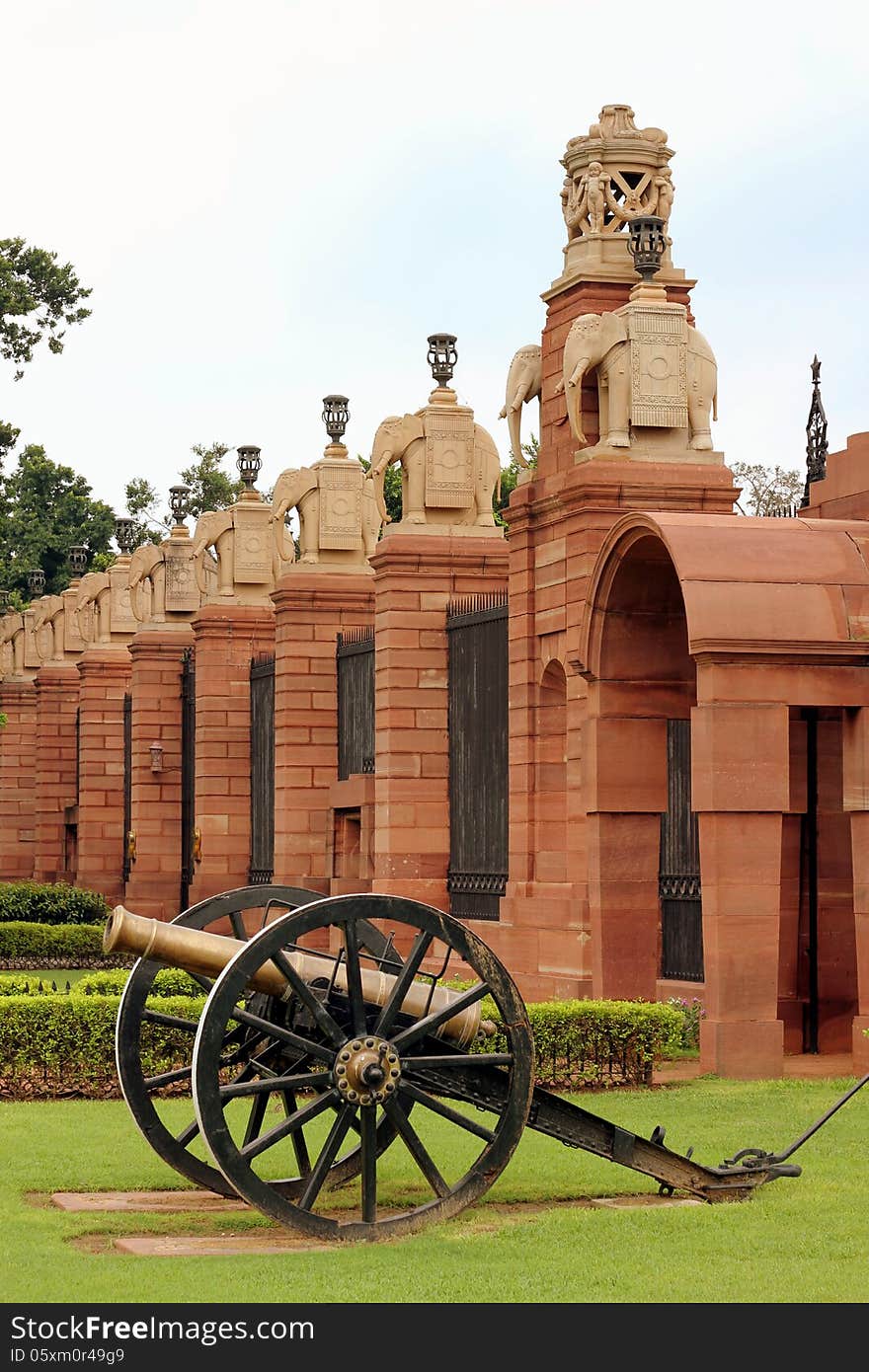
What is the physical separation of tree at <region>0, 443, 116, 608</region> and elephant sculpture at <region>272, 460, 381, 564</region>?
34.3m

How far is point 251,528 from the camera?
3256 centimetres

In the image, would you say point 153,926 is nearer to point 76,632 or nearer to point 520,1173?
point 520,1173

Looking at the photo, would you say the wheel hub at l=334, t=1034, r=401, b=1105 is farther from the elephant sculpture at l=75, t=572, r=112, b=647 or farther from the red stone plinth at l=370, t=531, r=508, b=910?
the elephant sculpture at l=75, t=572, r=112, b=647

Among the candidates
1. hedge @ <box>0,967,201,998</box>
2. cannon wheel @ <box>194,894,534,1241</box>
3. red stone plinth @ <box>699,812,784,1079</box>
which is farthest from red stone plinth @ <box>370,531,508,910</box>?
cannon wheel @ <box>194,894,534,1241</box>

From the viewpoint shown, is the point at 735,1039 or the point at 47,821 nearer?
the point at 735,1039

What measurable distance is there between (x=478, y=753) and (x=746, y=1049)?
27.6 ft

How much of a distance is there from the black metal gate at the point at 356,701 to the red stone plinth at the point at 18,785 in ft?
71.7

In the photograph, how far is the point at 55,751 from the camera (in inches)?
1829

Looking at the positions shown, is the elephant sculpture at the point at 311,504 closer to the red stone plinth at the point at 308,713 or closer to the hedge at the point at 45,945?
the red stone plinth at the point at 308,713

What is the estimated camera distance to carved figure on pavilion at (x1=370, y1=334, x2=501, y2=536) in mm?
24516

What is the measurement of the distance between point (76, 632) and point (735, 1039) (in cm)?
3174

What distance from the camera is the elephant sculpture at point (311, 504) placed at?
28.8 m

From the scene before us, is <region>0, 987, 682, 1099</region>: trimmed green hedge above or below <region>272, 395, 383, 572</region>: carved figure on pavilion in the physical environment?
below
